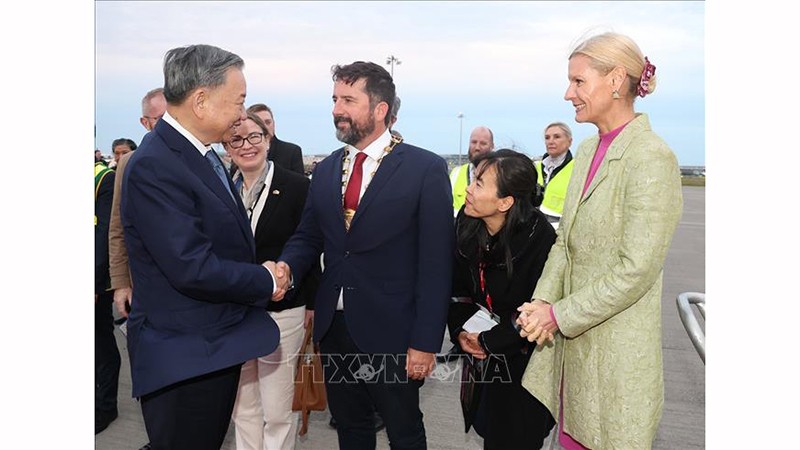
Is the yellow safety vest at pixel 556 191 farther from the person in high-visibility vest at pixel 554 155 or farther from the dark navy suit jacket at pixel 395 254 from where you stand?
the dark navy suit jacket at pixel 395 254

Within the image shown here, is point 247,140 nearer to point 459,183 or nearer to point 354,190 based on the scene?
point 354,190

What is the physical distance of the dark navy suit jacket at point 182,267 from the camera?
2.23m

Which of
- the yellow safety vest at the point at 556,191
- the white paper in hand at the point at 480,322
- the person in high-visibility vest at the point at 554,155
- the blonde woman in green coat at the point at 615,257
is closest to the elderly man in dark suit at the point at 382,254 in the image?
the white paper in hand at the point at 480,322

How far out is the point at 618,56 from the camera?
2268 mm

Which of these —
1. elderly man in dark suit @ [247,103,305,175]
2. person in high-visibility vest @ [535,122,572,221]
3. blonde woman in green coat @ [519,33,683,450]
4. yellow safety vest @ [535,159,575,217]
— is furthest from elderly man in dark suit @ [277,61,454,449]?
person in high-visibility vest @ [535,122,572,221]

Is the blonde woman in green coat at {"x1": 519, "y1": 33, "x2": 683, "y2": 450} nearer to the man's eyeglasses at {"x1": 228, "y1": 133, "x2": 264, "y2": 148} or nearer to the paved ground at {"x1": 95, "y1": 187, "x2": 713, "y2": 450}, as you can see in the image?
the man's eyeglasses at {"x1": 228, "y1": 133, "x2": 264, "y2": 148}

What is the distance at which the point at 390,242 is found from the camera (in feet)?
9.24

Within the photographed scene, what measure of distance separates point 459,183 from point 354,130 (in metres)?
3.69

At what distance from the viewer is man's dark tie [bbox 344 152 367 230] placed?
9.47 feet

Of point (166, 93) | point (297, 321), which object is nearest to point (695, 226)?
point (297, 321)

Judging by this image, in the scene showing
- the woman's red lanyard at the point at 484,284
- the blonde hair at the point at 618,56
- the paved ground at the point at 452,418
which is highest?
the blonde hair at the point at 618,56

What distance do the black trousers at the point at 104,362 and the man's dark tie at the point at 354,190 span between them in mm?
2418

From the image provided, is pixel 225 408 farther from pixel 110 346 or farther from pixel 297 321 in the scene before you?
pixel 110 346

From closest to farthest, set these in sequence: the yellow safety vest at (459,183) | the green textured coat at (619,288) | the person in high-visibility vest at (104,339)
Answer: the green textured coat at (619,288) → the person in high-visibility vest at (104,339) → the yellow safety vest at (459,183)
